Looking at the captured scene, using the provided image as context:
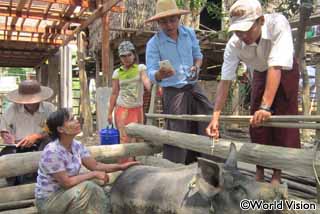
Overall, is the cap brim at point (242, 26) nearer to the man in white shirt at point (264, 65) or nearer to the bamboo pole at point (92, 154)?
the man in white shirt at point (264, 65)

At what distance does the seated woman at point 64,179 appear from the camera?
278 centimetres

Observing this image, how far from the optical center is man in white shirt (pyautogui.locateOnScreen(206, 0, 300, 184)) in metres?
2.70

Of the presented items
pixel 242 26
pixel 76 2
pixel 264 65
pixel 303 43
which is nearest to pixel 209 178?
pixel 242 26

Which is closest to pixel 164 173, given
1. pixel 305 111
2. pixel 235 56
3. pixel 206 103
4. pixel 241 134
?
pixel 235 56

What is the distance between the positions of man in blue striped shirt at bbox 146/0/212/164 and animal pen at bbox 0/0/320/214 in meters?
0.25

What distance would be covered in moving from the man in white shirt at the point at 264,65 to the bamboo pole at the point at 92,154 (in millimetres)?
1243

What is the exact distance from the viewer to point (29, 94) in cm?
423

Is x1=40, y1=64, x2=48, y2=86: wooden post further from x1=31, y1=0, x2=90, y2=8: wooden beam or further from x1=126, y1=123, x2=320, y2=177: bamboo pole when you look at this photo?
x1=126, y1=123, x2=320, y2=177: bamboo pole

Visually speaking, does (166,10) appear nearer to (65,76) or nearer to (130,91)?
(130,91)

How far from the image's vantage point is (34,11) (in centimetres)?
731

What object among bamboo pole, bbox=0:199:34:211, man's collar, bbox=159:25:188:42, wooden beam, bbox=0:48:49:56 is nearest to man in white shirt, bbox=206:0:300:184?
man's collar, bbox=159:25:188:42

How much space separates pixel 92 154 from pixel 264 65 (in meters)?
1.81

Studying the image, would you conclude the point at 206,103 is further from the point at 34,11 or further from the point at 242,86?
the point at 242,86

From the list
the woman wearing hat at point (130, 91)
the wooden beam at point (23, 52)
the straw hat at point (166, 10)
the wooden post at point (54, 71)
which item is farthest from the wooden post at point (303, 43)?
the wooden beam at point (23, 52)
